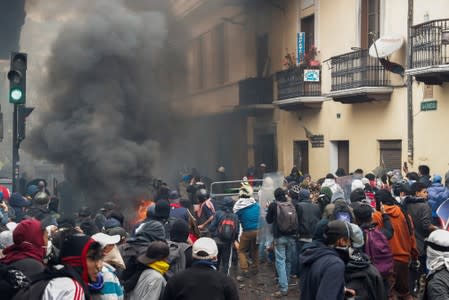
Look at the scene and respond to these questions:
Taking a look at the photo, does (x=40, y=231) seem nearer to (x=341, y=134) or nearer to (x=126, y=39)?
(x=126, y=39)

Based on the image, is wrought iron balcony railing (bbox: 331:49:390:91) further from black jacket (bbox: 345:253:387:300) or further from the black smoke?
black jacket (bbox: 345:253:387:300)

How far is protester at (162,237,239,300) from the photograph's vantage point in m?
3.96

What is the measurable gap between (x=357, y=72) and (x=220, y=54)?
10.3 meters

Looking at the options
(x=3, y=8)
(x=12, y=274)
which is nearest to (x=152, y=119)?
(x=3, y=8)

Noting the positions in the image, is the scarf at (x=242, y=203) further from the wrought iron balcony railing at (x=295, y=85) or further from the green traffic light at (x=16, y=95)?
the wrought iron balcony railing at (x=295, y=85)

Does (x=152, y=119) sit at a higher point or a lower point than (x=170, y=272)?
higher

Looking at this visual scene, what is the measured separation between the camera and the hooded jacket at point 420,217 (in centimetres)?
725

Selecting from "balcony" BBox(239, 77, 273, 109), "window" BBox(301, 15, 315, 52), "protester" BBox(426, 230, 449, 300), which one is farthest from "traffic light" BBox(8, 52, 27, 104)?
"balcony" BBox(239, 77, 273, 109)

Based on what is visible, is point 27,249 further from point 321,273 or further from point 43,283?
point 321,273

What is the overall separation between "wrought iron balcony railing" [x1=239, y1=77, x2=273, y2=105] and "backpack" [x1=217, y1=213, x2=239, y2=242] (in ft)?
42.5

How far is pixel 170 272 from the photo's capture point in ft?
16.4

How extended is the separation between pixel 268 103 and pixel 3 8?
957 cm

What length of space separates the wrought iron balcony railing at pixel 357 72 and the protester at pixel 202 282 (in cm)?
1176

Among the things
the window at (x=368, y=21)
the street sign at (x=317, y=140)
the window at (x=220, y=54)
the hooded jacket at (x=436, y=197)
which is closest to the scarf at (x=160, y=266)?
the hooded jacket at (x=436, y=197)
